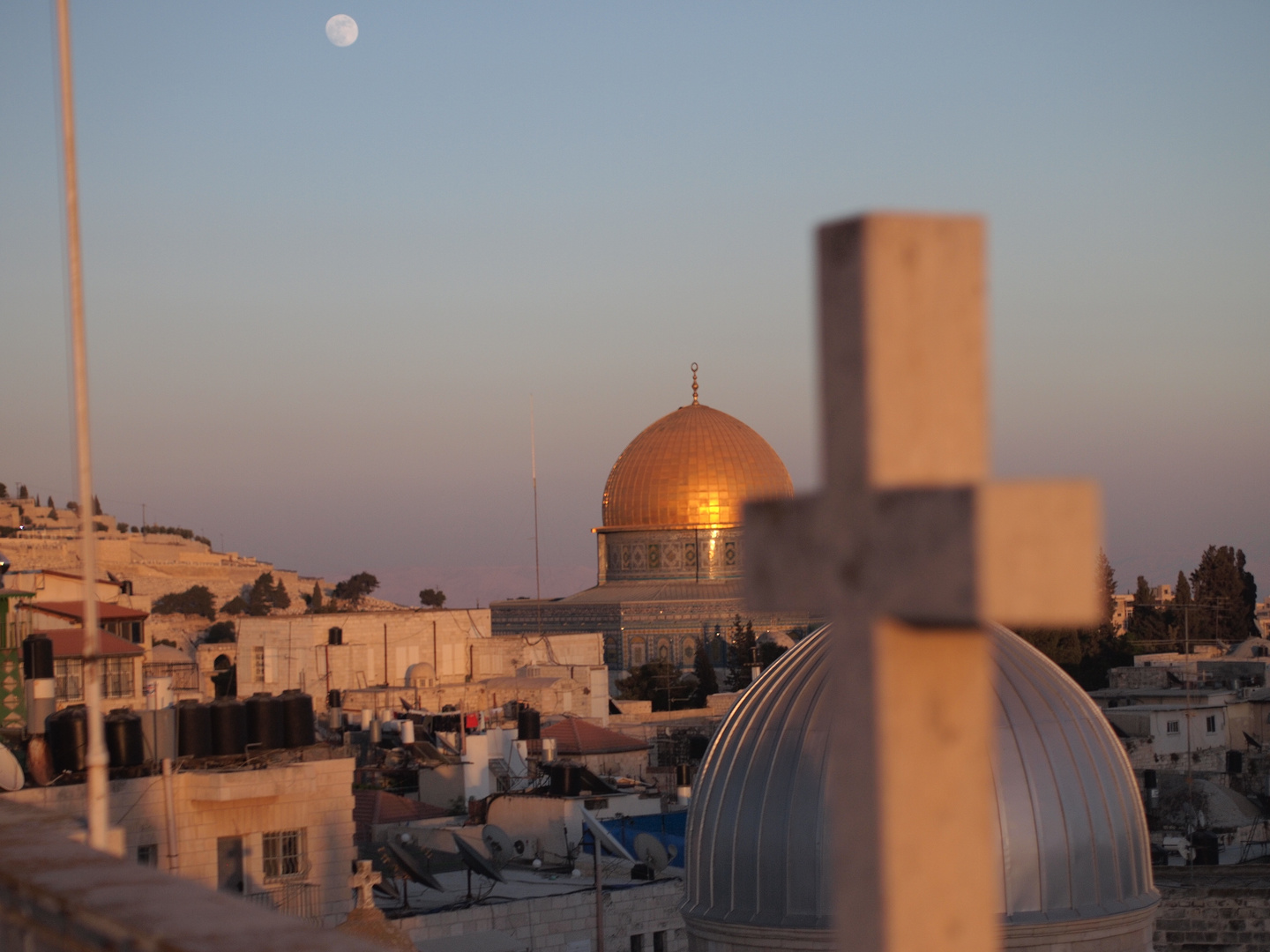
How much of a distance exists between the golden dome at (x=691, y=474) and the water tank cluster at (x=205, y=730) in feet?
111

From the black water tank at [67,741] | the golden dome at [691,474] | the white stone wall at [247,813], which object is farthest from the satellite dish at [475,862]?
the golden dome at [691,474]

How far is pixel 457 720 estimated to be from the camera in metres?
26.3

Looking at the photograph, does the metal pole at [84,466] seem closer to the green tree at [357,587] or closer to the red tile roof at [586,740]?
the red tile roof at [586,740]

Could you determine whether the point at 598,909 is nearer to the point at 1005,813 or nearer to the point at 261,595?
the point at 1005,813

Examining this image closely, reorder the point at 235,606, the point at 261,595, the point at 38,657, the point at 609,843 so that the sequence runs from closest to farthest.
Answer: the point at 38,657
the point at 609,843
the point at 261,595
the point at 235,606

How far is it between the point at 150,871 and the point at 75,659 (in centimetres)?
1962

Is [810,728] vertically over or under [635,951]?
over

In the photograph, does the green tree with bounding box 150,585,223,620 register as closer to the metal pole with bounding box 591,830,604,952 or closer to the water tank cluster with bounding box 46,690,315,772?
the metal pole with bounding box 591,830,604,952

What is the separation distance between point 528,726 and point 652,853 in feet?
27.6

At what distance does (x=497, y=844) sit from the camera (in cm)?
1587

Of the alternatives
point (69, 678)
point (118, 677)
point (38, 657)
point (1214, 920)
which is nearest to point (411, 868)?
point (38, 657)

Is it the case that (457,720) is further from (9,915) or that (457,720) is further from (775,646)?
(9,915)

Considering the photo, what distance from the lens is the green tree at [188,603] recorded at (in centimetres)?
7719

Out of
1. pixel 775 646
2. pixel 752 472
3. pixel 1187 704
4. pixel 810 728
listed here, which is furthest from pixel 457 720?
pixel 752 472
